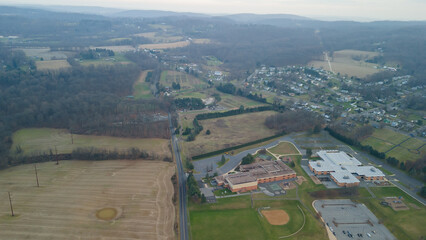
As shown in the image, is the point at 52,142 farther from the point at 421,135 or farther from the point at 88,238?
the point at 421,135

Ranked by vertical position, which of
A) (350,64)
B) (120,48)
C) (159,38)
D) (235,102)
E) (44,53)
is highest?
(159,38)

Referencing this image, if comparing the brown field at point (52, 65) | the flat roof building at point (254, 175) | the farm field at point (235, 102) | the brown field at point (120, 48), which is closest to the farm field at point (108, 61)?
the brown field at point (52, 65)

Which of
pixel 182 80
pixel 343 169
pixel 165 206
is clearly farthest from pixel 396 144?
pixel 182 80

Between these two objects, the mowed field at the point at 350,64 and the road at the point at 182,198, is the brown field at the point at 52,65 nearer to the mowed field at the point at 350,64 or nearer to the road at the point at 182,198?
the road at the point at 182,198

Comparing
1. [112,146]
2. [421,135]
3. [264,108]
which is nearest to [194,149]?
[112,146]

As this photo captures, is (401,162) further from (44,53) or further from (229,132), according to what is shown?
(44,53)

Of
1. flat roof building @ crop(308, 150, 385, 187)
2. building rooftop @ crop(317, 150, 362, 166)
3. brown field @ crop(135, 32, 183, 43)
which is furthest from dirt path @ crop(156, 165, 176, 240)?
brown field @ crop(135, 32, 183, 43)

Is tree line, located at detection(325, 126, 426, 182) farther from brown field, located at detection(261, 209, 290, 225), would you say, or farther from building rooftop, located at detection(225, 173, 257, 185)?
building rooftop, located at detection(225, 173, 257, 185)
